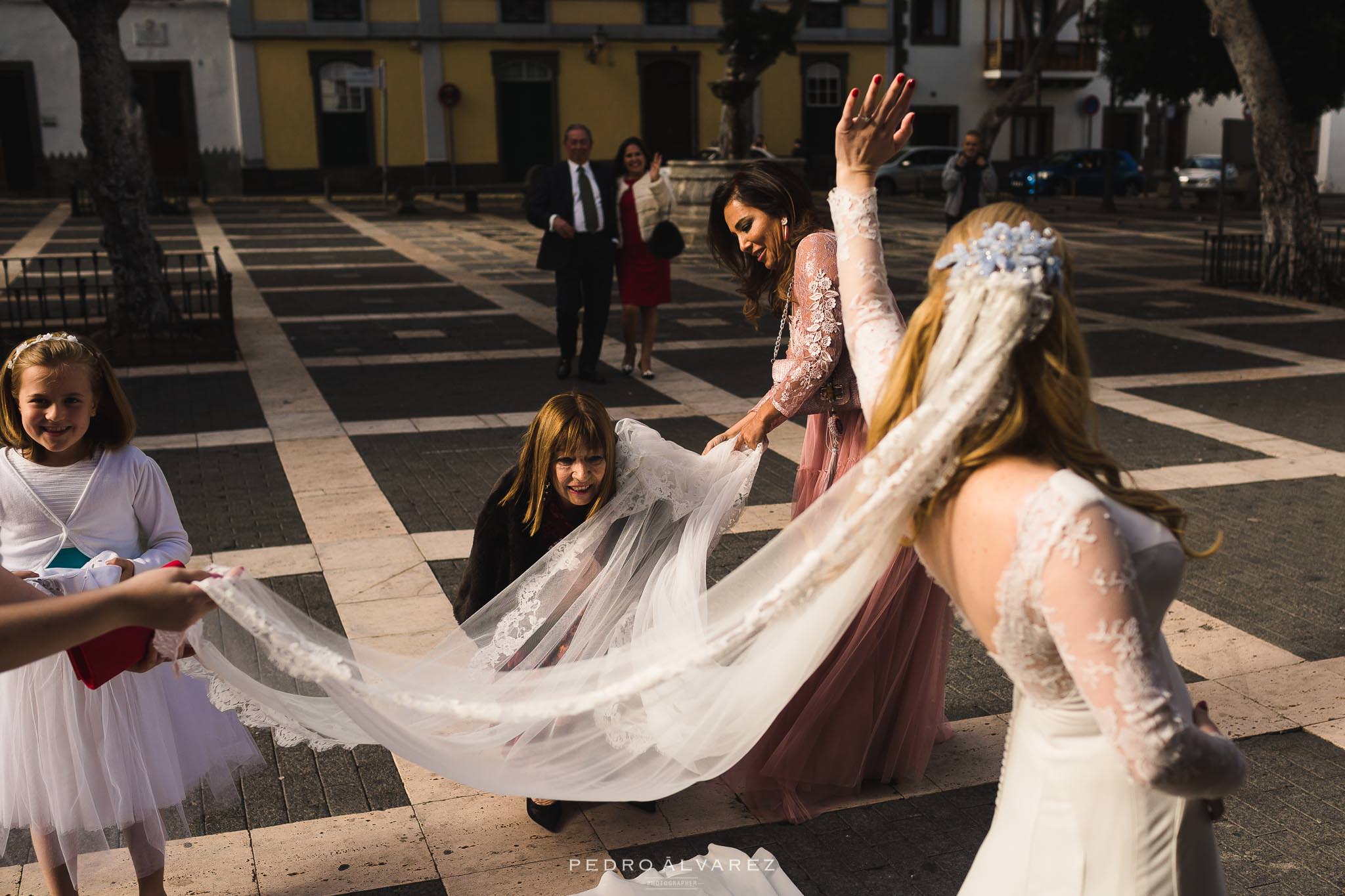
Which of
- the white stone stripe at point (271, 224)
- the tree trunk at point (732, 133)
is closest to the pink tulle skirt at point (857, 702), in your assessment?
the tree trunk at point (732, 133)

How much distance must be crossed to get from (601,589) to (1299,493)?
16.7 ft

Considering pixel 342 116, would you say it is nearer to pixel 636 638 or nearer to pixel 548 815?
pixel 548 815

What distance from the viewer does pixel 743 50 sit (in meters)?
21.8

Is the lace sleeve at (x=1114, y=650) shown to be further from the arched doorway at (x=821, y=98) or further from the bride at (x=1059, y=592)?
the arched doorway at (x=821, y=98)

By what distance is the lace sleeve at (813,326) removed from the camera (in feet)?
12.1

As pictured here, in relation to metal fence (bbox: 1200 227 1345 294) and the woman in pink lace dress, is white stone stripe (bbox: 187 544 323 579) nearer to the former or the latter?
the woman in pink lace dress

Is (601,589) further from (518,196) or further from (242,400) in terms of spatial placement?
(518,196)

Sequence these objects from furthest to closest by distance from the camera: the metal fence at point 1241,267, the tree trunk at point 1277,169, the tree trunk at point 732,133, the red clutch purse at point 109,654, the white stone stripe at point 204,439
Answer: the tree trunk at point 732,133
the metal fence at point 1241,267
the tree trunk at point 1277,169
the white stone stripe at point 204,439
the red clutch purse at point 109,654

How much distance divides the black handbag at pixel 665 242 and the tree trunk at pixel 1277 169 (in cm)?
841

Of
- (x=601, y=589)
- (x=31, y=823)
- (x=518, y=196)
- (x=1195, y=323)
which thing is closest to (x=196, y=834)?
(x=31, y=823)

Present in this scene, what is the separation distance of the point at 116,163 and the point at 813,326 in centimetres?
1051

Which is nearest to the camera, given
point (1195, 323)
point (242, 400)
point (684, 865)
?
point (684, 865)

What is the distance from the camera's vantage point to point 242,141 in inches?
1358

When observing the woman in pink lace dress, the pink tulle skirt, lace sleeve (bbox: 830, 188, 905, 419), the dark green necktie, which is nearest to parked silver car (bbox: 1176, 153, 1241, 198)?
the dark green necktie
